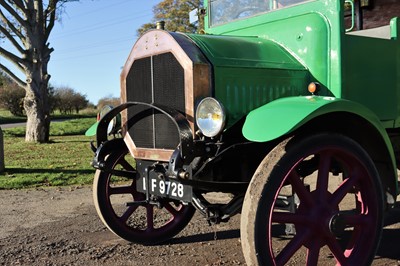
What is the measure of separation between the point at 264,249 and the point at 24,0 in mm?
14285

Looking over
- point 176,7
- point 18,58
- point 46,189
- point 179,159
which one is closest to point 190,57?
point 179,159

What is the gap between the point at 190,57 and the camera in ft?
11.0

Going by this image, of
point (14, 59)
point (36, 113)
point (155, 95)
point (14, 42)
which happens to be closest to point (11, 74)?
point (14, 59)

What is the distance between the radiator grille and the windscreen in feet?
4.39

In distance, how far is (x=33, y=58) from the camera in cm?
1491

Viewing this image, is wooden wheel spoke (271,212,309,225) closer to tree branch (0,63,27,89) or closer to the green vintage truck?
the green vintage truck

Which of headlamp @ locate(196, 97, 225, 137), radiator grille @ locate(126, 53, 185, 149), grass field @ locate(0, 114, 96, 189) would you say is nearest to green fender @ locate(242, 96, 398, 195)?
headlamp @ locate(196, 97, 225, 137)

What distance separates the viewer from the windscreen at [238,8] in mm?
4316

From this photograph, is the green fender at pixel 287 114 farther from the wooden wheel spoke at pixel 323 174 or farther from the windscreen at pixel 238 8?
the windscreen at pixel 238 8

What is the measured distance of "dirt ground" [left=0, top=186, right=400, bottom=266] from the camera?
4.10 meters

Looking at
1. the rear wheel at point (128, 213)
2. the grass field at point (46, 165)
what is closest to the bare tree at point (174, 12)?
the grass field at point (46, 165)

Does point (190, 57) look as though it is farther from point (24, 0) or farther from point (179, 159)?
point (24, 0)

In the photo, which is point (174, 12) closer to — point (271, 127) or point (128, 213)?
point (128, 213)

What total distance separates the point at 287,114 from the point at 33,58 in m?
13.6
